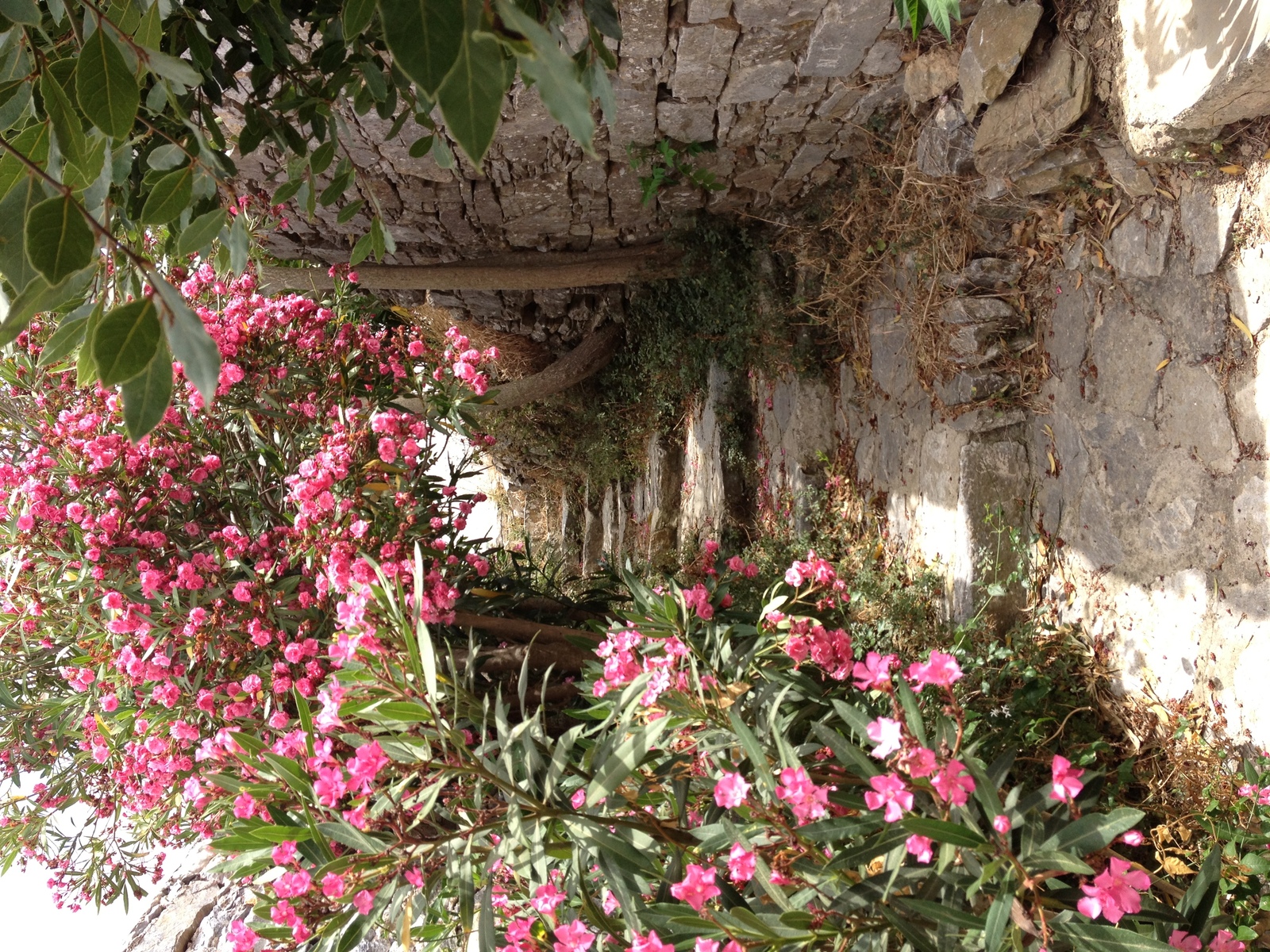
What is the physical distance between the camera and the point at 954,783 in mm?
1146

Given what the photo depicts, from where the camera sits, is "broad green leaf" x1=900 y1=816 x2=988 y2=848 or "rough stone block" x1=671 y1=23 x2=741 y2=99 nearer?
"broad green leaf" x1=900 y1=816 x2=988 y2=848

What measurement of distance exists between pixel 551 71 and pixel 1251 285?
1.80 meters

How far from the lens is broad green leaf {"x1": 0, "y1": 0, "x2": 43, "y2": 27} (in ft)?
2.33

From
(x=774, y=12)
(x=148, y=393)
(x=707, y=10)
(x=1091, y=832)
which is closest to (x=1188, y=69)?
(x=774, y=12)

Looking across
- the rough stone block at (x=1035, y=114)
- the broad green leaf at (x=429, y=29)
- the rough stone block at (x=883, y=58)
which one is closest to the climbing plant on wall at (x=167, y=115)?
the broad green leaf at (x=429, y=29)

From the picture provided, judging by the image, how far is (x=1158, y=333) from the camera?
76.4 inches

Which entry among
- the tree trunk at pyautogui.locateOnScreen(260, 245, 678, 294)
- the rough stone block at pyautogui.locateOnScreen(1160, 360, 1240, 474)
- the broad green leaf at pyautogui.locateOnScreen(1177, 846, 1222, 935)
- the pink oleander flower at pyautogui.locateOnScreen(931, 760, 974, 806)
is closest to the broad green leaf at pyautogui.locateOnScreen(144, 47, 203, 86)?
the pink oleander flower at pyautogui.locateOnScreen(931, 760, 974, 806)

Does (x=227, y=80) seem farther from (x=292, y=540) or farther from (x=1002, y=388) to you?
(x=1002, y=388)

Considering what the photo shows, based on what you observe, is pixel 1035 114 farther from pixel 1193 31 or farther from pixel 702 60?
pixel 702 60

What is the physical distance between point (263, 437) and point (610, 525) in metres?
3.52

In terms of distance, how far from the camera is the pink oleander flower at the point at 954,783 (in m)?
1.14

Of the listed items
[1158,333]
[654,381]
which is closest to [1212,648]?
[1158,333]

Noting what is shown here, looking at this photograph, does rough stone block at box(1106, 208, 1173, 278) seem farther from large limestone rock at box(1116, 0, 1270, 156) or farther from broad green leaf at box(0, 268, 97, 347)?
broad green leaf at box(0, 268, 97, 347)

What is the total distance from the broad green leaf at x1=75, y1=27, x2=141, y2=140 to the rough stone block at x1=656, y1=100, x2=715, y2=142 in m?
2.42
